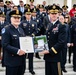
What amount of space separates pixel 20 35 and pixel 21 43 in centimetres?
18

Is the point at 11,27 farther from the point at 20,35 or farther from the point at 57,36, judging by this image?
the point at 57,36

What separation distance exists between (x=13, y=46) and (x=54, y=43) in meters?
0.90

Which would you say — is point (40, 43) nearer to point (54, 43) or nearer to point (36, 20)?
point (54, 43)

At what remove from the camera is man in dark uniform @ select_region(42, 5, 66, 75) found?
17.3ft

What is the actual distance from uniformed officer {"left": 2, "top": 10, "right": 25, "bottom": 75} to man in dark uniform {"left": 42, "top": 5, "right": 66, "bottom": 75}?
1.93 feet

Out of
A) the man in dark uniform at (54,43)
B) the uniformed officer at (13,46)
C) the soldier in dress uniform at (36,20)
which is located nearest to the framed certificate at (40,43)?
the man in dark uniform at (54,43)

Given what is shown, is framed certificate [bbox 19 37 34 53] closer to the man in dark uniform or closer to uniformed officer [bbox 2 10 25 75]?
uniformed officer [bbox 2 10 25 75]

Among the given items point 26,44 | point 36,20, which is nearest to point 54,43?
point 26,44

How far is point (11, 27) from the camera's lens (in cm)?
493

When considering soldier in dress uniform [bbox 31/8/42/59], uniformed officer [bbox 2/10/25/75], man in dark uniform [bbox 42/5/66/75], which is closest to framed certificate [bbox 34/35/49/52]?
man in dark uniform [bbox 42/5/66/75]

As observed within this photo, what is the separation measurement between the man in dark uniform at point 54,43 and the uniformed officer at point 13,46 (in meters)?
0.59

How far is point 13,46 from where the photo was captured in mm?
4910

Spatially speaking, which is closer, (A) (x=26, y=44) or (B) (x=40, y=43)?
(A) (x=26, y=44)

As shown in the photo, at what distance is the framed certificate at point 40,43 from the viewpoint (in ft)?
16.6
